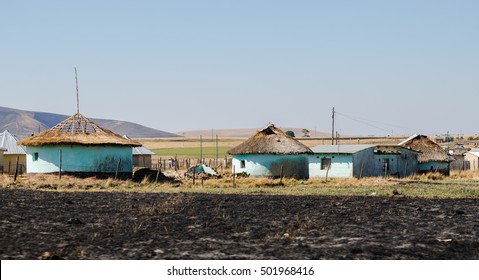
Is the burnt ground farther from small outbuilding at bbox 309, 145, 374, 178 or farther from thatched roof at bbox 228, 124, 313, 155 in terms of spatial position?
thatched roof at bbox 228, 124, 313, 155

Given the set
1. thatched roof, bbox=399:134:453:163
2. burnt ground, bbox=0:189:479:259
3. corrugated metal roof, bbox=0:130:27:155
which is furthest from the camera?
thatched roof, bbox=399:134:453:163

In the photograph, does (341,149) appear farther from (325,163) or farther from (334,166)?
(334,166)

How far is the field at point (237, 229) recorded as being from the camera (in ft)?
47.0

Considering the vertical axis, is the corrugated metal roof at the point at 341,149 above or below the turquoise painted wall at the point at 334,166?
above

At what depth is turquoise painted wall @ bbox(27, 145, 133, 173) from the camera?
46.3 metres

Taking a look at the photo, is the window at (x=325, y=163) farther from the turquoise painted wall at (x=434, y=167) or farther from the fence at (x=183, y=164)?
the fence at (x=183, y=164)

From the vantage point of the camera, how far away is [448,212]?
22.1 metres

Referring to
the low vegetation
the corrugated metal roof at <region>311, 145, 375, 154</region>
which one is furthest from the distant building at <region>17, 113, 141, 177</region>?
the corrugated metal roof at <region>311, 145, 375, 154</region>

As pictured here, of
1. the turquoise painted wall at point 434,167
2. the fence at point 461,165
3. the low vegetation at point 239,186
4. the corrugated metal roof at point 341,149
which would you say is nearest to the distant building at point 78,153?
the low vegetation at point 239,186

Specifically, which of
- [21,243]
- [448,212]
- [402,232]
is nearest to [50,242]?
[21,243]

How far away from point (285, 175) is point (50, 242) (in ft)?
127

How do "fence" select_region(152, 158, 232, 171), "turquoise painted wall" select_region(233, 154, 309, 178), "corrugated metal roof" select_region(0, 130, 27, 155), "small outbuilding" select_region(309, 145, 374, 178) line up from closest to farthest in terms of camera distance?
"small outbuilding" select_region(309, 145, 374, 178) < "turquoise painted wall" select_region(233, 154, 309, 178) < "corrugated metal roof" select_region(0, 130, 27, 155) < "fence" select_region(152, 158, 232, 171)

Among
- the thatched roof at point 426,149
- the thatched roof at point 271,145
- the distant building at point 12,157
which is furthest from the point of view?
the thatched roof at point 426,149

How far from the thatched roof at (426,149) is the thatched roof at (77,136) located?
25770 mm
